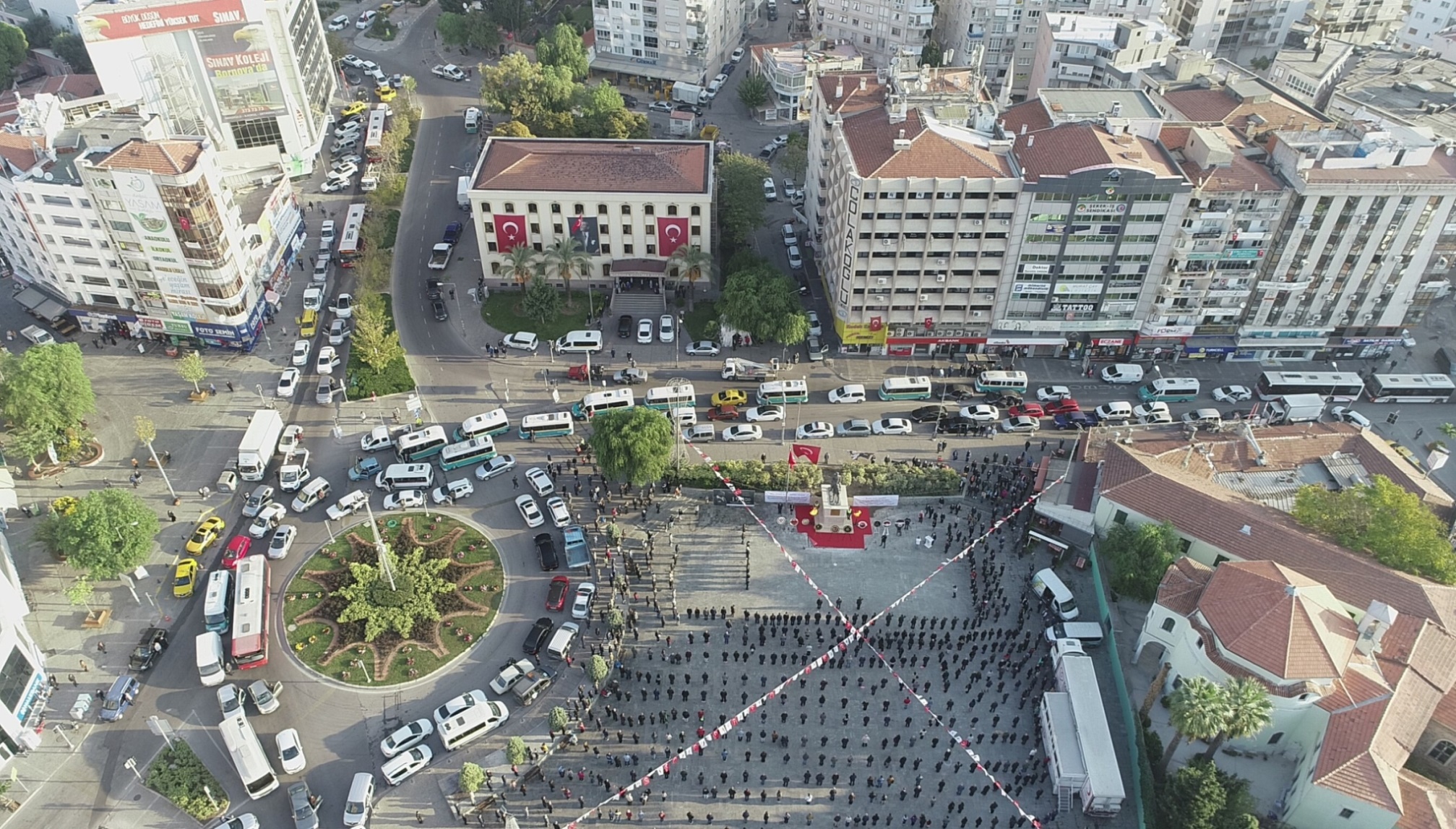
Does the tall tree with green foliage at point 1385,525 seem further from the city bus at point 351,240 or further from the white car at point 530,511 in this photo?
the city bus at point 351,240

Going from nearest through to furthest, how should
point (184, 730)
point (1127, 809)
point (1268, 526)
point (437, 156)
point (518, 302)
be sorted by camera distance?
point (1127, 809)
point (184, 730)
point (1268, 526)
point (518, 302)
point (437, 156)

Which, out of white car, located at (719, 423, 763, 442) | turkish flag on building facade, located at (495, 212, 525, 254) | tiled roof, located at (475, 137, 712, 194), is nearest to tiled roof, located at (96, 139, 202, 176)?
tiled roof, located at (475, 137, 712, 194)

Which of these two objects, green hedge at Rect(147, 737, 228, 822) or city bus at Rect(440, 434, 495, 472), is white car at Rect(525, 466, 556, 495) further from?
green hedge at Rect(147, 737, 228, 822)

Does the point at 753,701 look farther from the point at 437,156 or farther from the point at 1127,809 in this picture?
the point at 437,156

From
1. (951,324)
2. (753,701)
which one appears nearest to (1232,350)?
(951,324)

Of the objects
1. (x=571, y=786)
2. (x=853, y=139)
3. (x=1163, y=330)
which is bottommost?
(x=571, y=786)

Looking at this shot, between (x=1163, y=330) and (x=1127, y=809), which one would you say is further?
(x=1163, y=330)
